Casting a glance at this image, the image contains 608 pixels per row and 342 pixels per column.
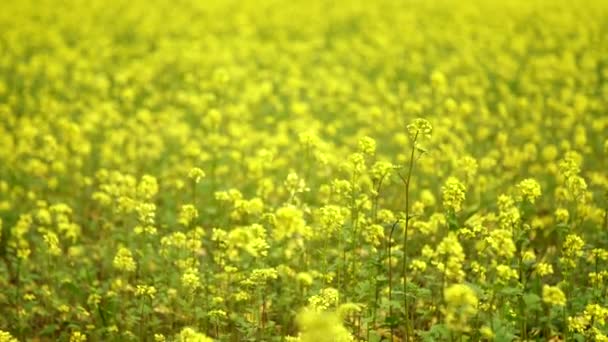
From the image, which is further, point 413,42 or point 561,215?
point 413,42

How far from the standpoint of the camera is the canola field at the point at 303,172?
165 inches

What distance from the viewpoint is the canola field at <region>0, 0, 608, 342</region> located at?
419 centimetres

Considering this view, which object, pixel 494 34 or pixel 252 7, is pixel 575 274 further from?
pixel 252 7

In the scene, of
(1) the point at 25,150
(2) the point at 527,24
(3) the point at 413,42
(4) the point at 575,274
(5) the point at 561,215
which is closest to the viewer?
(5) the point at 561,215

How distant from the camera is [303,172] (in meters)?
7.52

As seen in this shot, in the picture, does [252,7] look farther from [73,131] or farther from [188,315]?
[188,315]

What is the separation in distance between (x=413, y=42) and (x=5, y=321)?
10.6 metres

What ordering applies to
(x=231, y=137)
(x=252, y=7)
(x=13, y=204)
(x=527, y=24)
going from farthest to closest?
(x=252, y=7), (x=527, y=24), (x=231, y=137), (x=13, y=204)

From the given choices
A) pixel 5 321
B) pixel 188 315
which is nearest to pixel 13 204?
pixel 5 321

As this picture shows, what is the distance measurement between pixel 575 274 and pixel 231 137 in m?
5.06

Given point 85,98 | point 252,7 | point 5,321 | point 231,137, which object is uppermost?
point 252,7

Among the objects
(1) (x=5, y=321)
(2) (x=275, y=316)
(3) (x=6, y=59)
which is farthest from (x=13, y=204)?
(3) (x=6, y=59)

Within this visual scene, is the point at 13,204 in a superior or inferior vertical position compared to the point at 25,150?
inferior

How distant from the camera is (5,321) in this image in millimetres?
4762
